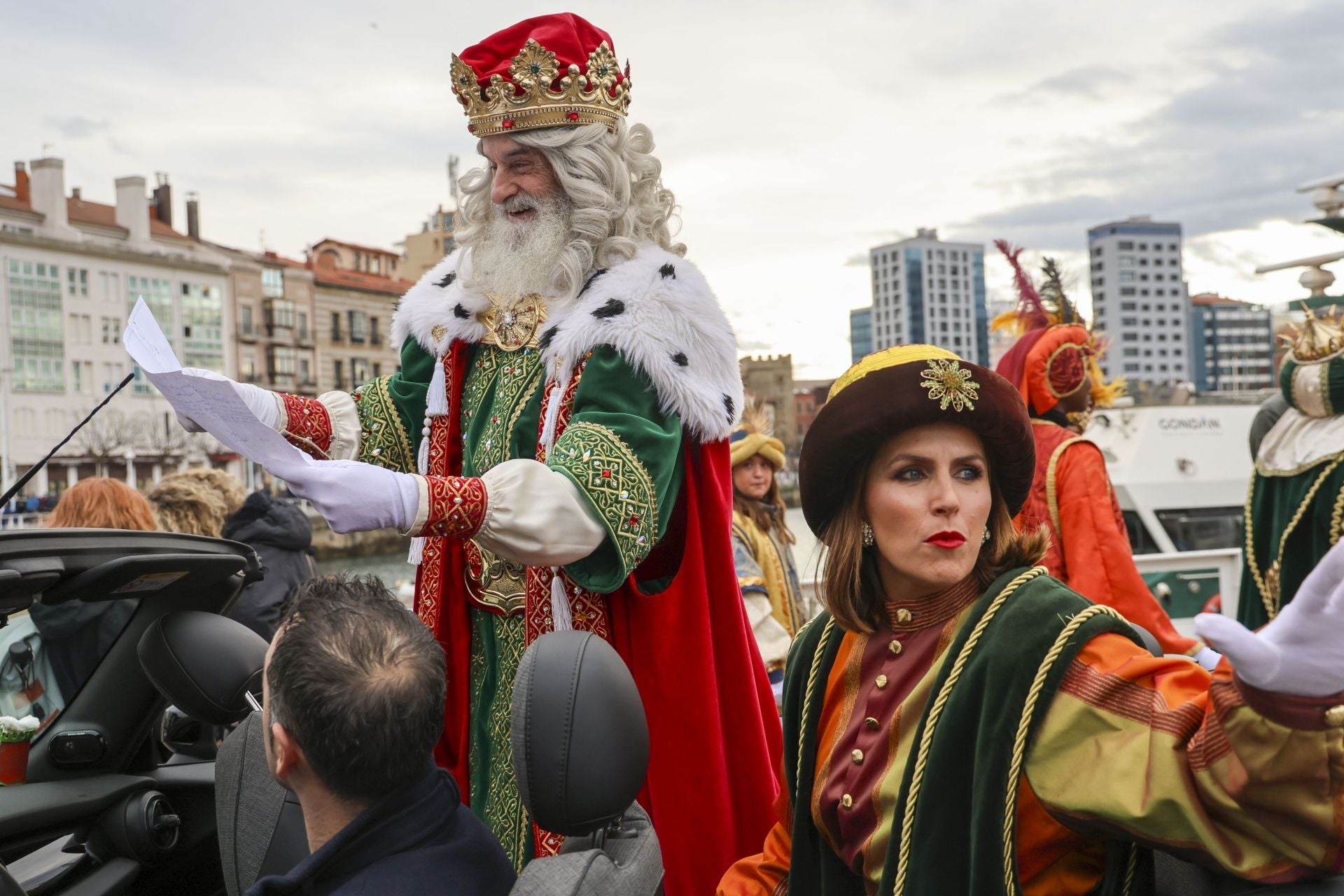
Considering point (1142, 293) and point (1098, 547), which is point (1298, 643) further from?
point (1142, 293)

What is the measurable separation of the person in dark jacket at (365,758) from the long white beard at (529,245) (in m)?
1.28

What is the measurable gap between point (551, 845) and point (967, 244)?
78250mm

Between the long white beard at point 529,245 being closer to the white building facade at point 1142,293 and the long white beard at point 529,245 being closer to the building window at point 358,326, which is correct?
the building window at point 358,326

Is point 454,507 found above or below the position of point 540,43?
below

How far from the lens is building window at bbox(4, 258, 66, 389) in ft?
159

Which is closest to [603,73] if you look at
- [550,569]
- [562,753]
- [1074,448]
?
[550,569]

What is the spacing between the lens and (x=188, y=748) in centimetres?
277

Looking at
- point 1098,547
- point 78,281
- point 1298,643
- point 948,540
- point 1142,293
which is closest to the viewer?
point 1298,643

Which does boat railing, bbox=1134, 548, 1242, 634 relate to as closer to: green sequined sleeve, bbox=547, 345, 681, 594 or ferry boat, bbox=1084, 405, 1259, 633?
ferry boat, bbox=1084, 405, 1259, 633

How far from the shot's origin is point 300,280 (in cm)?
5956

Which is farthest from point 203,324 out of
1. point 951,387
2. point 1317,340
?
point 951,387

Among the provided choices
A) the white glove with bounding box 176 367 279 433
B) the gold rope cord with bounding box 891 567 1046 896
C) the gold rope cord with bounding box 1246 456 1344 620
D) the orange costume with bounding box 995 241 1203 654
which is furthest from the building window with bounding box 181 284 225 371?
the gold rope cord with bounding box 891 567 1046 896

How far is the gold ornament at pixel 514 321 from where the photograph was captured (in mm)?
2936

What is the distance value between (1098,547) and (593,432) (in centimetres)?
311
